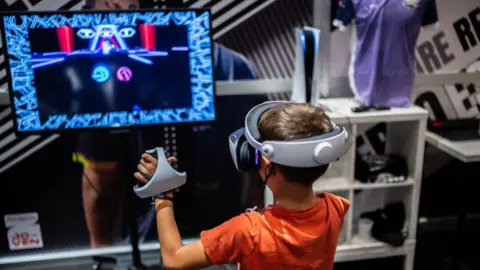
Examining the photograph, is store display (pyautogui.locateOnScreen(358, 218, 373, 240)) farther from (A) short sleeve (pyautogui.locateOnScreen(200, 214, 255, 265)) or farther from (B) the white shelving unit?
(A) short sleeve (pyautogui.locateOnScreen(200, 214, 255, 265))

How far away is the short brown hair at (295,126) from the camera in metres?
1.27

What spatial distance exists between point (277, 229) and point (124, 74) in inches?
51.3

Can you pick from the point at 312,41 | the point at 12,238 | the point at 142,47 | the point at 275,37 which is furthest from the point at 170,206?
the point at 12,238

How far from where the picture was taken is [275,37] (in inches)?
109

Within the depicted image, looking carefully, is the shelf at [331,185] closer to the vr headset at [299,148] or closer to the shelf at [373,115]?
the shelf at [373,115]

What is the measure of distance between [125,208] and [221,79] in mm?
928

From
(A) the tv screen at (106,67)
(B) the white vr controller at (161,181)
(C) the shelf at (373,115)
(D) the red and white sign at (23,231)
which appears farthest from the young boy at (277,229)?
(D) the red and white sign at (23,231)

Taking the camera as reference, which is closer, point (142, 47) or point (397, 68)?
point (142, 47)

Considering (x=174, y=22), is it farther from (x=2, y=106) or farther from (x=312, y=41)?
(x=2, y=106)

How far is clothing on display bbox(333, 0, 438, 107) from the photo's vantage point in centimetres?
258

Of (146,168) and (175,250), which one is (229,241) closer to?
(175,250)

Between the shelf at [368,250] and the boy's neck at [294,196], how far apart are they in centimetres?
153

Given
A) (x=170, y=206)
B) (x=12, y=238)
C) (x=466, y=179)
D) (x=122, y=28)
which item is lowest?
(x=12, y=238)

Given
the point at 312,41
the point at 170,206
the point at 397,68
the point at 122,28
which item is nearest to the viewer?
the point at 170,206
